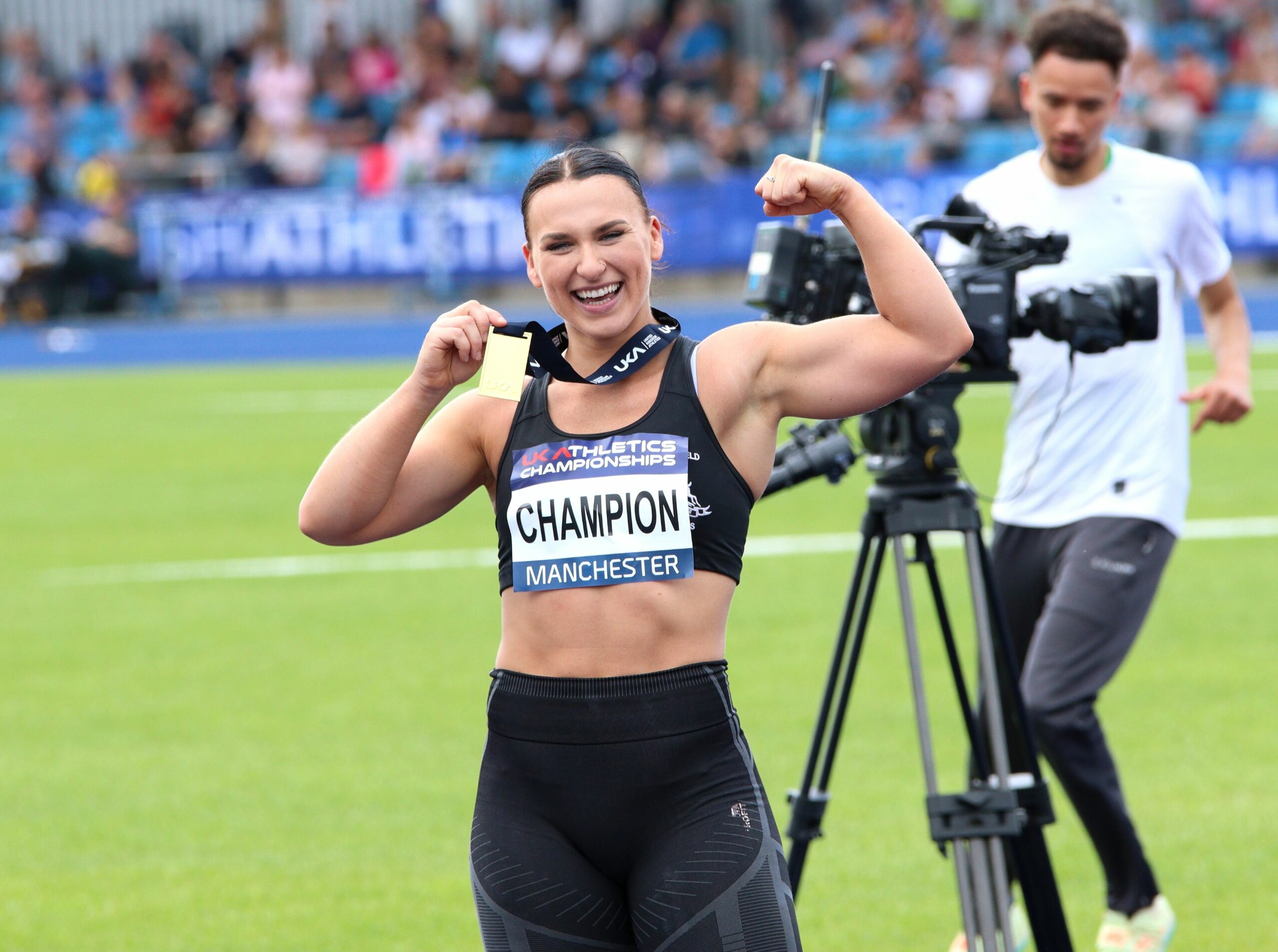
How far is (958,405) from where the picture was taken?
15.6 metres

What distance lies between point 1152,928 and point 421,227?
20.3 meters

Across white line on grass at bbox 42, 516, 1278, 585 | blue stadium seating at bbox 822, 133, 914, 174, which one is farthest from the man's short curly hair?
blue stadium seating at bbox 822, 133, 914, 174

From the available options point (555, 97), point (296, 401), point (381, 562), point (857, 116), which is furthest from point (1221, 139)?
point (381, 562)

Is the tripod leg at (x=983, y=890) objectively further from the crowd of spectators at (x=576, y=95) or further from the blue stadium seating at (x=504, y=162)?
the blue stadium seating at (x=504, y=162)

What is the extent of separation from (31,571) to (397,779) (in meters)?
4.78

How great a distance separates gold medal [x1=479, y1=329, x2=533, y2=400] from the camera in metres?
2.86

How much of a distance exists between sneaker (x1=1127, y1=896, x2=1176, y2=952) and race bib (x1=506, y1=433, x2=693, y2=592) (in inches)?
86.6

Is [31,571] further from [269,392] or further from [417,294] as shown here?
[417,294]

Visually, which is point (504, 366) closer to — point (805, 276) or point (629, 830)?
point (629, 830)

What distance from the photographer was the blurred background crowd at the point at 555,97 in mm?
22438

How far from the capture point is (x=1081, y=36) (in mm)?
4664

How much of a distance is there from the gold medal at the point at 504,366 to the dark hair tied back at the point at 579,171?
261 millimetres

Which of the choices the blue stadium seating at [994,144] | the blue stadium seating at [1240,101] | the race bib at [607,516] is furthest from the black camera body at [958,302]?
the blue stadium seating at [1240,101]

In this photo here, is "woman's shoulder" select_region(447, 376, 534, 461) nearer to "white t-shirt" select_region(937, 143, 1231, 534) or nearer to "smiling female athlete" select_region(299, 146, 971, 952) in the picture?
"smiling female athlete" select_region(299, 146, 971, 952)
